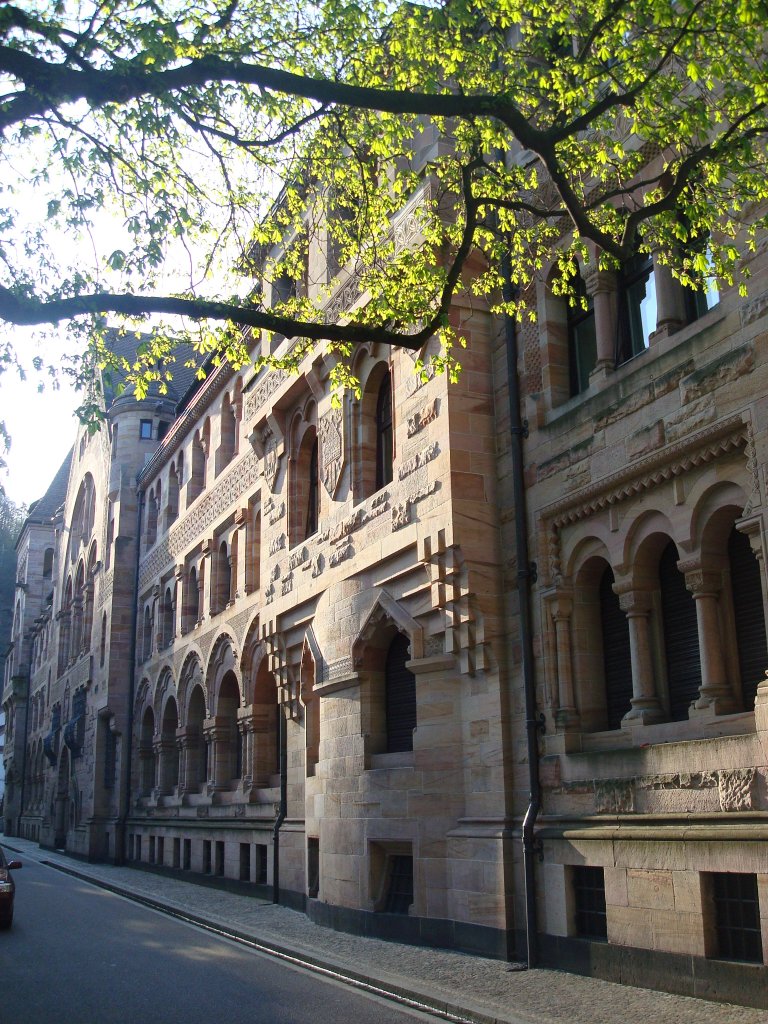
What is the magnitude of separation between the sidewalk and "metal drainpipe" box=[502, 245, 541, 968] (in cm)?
79

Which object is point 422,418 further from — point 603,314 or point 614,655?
point 614,655

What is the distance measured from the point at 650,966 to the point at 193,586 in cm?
2156

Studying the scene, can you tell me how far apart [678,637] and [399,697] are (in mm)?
5166

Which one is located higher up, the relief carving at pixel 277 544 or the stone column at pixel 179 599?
the stone column at pixel 179 599

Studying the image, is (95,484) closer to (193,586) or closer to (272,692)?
(193,586)

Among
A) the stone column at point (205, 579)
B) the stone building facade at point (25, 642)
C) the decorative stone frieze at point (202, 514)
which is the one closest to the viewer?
the decorative stone frieze at point (202, 514)

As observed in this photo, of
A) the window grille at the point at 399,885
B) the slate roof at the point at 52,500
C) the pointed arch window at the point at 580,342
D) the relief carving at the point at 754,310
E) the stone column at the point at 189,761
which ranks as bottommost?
the window grille at the point at 399,885

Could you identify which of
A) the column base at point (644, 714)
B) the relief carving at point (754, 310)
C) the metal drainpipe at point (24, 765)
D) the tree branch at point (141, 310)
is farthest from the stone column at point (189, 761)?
the metal drainpipe at point (24, 765)

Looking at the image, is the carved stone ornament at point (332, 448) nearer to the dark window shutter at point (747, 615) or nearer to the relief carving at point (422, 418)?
the relief carving at point (422, 418)

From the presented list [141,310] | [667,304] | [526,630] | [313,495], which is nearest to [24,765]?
[313,495]

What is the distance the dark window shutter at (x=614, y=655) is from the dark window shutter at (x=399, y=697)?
340 cm

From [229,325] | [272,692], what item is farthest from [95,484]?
[229,325]

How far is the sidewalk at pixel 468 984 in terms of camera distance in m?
8.73

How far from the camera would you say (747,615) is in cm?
988
